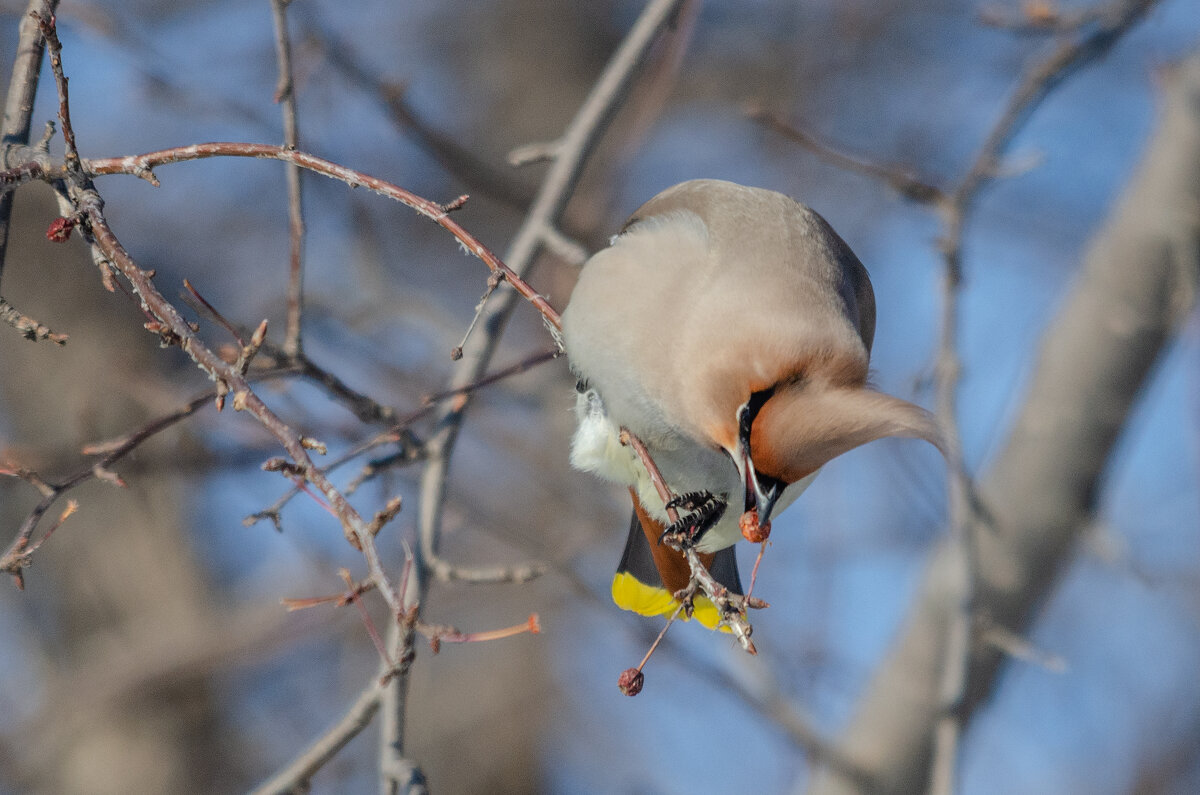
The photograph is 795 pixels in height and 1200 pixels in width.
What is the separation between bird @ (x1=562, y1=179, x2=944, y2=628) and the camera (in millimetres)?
2164

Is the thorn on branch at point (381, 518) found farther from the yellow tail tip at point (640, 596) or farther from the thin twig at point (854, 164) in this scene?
the thin twig at point (854, 164)

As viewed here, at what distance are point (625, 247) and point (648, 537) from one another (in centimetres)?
86

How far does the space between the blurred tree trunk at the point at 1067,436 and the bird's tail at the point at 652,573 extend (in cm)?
119

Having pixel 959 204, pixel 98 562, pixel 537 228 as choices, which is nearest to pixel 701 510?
pixel 537 228

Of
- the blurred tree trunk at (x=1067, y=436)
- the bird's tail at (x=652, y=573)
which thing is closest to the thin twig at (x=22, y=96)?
the bird's tail at (x=652, y=573)

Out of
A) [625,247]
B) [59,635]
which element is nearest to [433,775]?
[59,635]

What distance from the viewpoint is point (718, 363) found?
7.70 feet

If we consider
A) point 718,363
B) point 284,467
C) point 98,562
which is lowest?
point 718,363

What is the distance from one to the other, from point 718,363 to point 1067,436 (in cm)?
235

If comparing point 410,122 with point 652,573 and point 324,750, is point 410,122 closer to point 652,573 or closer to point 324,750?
point 652,573

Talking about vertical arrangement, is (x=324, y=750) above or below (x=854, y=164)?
below

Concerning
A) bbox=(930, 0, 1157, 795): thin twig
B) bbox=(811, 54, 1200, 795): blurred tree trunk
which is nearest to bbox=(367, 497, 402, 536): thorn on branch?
bbox=(930, 0, 1157, 795): thin twig

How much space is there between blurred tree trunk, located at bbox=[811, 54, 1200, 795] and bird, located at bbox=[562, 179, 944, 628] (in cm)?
143

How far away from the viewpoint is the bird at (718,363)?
216cm
